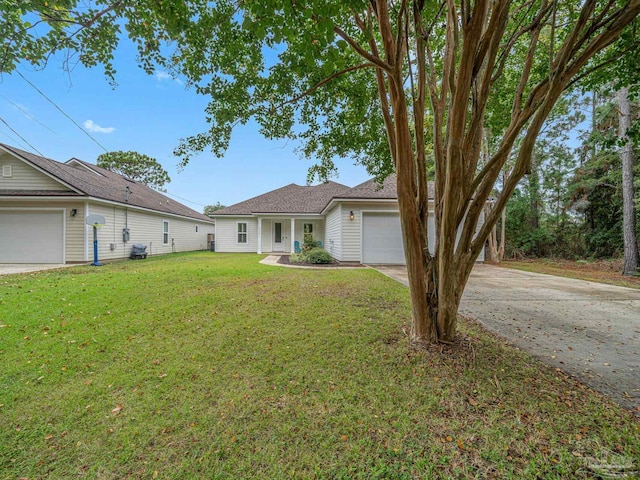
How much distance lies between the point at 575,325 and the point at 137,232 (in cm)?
1684

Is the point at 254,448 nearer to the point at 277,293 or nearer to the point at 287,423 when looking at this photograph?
the point at 287,423

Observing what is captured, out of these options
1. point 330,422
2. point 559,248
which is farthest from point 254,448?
point 559,248

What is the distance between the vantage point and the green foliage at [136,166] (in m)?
30.1

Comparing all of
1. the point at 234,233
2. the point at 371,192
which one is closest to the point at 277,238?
the point at 234,233

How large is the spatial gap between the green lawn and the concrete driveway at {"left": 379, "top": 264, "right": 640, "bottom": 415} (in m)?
0.42

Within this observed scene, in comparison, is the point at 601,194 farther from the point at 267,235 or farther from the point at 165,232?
the point at 165,232

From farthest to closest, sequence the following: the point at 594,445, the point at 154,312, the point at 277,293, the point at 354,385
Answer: the point at 277,293
the point at 154,312
the point at 354,385
the point at 594,445

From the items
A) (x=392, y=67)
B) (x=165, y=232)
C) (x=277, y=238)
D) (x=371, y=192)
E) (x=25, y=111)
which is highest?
(x=25, y=111)

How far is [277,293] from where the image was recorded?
5867 millimetres

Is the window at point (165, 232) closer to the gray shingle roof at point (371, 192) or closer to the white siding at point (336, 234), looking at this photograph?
the white siding at point (336, 234)

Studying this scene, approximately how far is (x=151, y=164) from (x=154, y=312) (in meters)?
34.3

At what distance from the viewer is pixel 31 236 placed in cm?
1055

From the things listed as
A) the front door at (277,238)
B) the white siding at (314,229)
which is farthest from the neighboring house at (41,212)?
the white siding at (314,229)

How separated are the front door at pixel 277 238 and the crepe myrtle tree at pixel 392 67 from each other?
1312 cm
